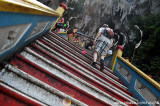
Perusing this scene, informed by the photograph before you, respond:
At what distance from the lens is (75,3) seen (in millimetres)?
25562

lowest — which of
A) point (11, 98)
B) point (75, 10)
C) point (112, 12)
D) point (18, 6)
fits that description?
point (11, 98)

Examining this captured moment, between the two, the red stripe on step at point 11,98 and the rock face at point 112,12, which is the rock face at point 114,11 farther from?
the red stripe on step at point 11,98

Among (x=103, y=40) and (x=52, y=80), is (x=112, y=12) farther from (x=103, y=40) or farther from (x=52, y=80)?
(x=52, y=80)

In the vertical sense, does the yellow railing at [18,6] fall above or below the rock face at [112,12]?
below

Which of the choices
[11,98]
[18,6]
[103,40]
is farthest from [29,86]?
[103,40]

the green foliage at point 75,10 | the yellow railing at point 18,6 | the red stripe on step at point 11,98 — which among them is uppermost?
the green foliage at point 75,10

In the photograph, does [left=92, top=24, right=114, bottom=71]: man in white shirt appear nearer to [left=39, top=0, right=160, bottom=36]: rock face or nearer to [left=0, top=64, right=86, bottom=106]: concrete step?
[left=0, top=64, right=86, bottom=106]: concrete step

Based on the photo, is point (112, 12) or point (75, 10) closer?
point (112, 12)

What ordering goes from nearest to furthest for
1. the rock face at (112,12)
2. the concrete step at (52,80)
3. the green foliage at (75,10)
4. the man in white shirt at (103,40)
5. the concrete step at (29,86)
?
the concrete step at (29,86), the concrete step at (52,80), the man in white shirt at (103,40), the rock face at (112,12), the green foliage at (75,10)

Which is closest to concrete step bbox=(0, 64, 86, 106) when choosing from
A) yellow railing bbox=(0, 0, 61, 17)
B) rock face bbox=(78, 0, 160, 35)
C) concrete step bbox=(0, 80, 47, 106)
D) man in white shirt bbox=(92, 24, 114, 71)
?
concrete step bbox=(0, 80, 47, 106)

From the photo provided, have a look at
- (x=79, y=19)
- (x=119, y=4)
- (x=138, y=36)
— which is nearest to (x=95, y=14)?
(x=79, y=19)

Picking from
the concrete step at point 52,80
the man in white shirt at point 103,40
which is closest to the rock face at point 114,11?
the man in white shirt at point 103,40

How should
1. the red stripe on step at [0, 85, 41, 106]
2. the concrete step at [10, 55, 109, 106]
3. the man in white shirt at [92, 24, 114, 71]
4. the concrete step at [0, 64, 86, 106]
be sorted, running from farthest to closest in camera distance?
the man in white shirt at [92, 24, 114, 71]
the concrete step at [10, 55, 109, 106]
the concrete step at [0, 64, 86, 106]
the red stripe on step at [0, 85, 41, 106]

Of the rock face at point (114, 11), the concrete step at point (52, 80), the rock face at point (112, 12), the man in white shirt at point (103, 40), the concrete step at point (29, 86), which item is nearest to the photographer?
the concrete step at point (29, 86)
